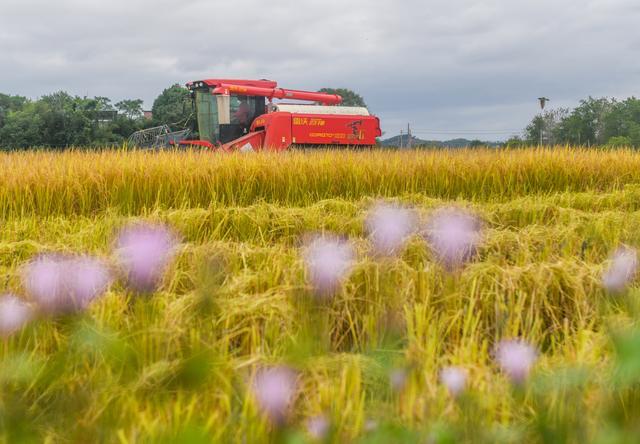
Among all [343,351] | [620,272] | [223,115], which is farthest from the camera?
[223,115]

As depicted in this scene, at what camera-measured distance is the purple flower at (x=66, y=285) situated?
171 centimetres

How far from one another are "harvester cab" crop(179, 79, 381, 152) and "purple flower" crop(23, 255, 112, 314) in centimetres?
864

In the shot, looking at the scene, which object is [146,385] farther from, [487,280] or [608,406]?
[487,280]

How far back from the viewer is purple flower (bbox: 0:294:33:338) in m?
1.48

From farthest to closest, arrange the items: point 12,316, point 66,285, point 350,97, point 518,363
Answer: point 350,97, point 66,285, point 12,316, point 518,363

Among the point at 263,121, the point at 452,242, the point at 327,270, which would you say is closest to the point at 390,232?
the point at 452,242

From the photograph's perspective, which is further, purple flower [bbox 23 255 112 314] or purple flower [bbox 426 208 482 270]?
purple flower [bbox 426 208 482 270]

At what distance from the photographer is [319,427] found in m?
1.00

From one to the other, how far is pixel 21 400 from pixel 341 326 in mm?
824

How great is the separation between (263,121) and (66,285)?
923cm

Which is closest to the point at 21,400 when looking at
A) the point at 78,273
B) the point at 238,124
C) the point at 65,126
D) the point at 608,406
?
the point at 78,273

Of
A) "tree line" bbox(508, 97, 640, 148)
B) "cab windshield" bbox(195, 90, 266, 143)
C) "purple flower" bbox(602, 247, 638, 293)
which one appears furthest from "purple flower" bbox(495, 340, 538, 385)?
"tree line" bbox(508, 97, 640, 148)

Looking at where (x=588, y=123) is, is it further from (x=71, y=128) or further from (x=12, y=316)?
(x=12, y=316)

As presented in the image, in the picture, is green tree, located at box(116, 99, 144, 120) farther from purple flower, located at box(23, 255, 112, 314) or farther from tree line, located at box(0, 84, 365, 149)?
purple flower, located at box(23, 255, 112, 314)
